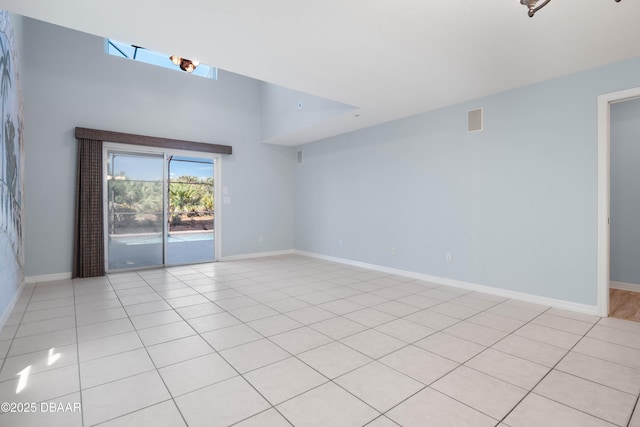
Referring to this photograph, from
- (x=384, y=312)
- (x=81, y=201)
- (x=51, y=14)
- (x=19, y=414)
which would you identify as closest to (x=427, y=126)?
(x=384, y=312)

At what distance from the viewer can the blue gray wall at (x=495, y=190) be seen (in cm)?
331

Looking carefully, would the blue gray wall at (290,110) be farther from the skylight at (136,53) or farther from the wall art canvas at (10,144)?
the wall art canvas at (10,144)

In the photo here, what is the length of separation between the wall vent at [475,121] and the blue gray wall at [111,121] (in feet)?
14.2

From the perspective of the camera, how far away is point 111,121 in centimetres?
516

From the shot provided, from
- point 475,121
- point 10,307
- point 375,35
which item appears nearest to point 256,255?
point 10,307

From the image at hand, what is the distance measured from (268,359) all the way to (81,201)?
446 centimetres

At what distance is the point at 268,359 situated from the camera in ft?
7.55

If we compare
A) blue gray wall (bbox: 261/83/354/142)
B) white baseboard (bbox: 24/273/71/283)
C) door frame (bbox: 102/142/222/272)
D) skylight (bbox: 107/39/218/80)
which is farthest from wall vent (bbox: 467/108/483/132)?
white baseboard (bbox: 24/273/71/283)

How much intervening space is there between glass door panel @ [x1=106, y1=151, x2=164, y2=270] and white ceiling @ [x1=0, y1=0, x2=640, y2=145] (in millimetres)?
3226

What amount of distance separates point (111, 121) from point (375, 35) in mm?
4755

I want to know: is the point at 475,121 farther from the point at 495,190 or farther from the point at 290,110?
the point at 290,110

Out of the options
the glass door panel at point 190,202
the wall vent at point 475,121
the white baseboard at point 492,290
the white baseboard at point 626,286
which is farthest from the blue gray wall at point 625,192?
the glass door panel at point 190,202

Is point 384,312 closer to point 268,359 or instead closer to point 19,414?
point 268,359

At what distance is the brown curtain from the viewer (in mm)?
4848
